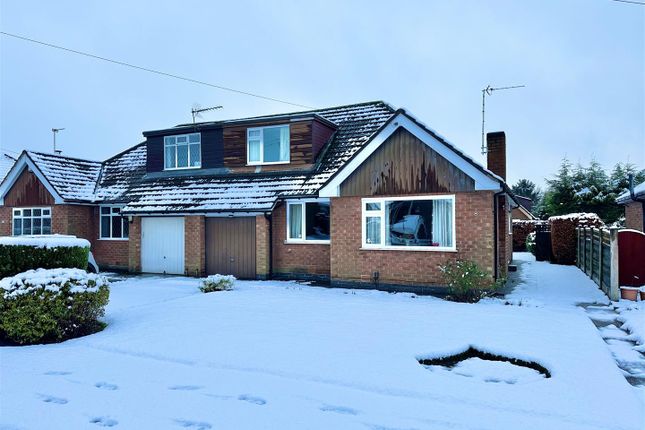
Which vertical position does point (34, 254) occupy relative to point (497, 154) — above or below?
below

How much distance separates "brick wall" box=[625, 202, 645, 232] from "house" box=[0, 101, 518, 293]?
4.81 metres

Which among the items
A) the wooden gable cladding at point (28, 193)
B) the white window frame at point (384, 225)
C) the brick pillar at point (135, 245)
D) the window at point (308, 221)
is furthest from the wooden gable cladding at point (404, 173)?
the wooden gable cladding at point (28, 193)

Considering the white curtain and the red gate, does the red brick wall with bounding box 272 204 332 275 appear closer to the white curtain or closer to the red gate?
the white curtain

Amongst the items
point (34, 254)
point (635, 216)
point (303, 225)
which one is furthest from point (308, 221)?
point (635, 216)

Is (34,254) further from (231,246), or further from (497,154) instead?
(497,154)

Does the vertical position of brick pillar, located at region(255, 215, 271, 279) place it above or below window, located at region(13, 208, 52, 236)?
below

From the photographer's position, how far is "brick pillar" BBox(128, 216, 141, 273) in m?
18.2

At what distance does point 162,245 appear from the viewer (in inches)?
704

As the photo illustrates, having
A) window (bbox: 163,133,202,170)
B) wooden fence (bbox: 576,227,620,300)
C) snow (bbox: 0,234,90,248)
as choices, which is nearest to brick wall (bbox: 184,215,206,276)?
window (bbox: 163,133,202,170)

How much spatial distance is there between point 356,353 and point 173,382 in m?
2.62

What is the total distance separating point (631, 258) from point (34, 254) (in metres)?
13.8

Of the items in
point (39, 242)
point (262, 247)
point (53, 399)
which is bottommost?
point (53, 399)

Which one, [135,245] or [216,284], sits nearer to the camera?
[216,284]

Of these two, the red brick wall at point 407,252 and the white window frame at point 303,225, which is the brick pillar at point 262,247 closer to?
the white window frame at point 303,225
